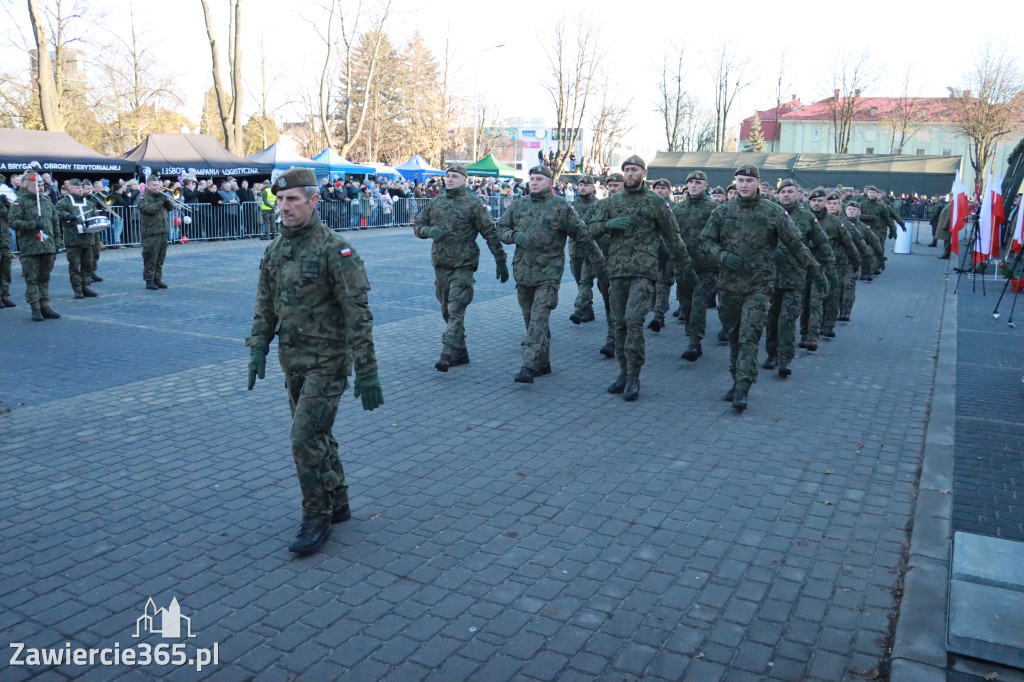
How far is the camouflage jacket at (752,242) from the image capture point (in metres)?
7.89

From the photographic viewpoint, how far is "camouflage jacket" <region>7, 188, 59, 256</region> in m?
11.8

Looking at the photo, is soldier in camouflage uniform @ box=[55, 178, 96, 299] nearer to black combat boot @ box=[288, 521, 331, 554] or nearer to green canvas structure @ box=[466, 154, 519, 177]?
black combat boot @ box=[288, 521, 331, 554]

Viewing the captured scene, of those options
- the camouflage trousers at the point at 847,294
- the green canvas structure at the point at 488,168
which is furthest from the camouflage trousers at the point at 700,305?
the green canvas structure at the point at 488,168

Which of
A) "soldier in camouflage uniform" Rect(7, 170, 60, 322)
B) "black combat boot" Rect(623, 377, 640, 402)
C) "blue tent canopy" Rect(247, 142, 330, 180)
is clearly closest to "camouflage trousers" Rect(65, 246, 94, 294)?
"soldier in camouflage uniform" Rect(7, 170, 60, 322)

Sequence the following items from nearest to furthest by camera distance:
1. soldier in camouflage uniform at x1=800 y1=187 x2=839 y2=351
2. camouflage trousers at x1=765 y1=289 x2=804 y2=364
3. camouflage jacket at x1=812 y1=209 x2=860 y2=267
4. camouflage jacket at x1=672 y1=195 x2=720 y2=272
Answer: camouflage trousers at x1=765 y1=289 x2=804 y2=364 → soldier in camouflage uniform at x1=800 y1=187 x2=839 y2=351 → camouflage jacket at x1=812 y1=209 x2=860 y2=267 → camouflage jacket at x1=672 y1=195 x2=720 y2=272

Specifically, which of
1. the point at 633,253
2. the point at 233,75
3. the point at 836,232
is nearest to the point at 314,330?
the point at 633,253

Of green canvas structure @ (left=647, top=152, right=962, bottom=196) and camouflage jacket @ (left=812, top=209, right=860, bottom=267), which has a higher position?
green canvas structure @ (left=647, top=152, right=962, bottom=196)

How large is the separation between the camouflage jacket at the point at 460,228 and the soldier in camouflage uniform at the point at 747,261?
2312 mm

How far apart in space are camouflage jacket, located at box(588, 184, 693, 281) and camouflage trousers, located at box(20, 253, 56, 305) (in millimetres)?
7910

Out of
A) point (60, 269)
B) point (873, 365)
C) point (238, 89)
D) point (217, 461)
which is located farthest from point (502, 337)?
point (238, 89)

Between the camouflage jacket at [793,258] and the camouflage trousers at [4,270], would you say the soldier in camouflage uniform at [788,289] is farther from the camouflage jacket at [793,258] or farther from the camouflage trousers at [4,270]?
the camouflage trousers at [4,270]

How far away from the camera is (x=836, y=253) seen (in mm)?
11445

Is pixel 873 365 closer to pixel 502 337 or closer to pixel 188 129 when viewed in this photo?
pixel 502 337

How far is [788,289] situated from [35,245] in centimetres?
979
